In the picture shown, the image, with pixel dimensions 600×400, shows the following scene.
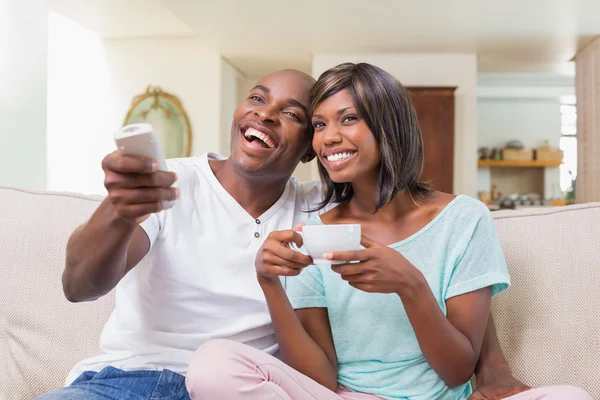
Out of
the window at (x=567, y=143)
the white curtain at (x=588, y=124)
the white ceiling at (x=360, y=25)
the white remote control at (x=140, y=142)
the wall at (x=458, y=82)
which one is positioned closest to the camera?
the white remote control at (x=140, y=142)

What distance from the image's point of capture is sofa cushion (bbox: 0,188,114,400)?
155cm

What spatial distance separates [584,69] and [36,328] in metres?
7.69

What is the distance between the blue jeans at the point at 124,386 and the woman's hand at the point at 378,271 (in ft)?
1.54

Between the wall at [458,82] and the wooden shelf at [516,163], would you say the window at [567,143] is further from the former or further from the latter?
the wall at [458,82]

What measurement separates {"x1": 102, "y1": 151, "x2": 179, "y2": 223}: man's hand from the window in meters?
12.0

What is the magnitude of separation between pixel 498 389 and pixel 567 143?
11797mm

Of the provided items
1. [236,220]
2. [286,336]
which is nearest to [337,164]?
[236,220]

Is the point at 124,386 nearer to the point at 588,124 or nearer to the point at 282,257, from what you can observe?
the point at 282,257

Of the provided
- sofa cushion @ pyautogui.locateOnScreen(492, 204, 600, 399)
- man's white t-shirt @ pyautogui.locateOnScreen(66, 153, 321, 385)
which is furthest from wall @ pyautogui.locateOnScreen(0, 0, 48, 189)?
sofa cushion @ pyautogui.locateOnScreen(492, 204, 600, 399)

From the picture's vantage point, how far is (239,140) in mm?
1578

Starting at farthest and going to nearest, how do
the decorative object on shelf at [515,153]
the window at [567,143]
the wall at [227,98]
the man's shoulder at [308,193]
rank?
the window at [567,143]
the decorative object on shelf at [515,153]
the wall at [227,98]
the man's shoulder at [308,193]

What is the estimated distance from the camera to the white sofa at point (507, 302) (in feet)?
4.82

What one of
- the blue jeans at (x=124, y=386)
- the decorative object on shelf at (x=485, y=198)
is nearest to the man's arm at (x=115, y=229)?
the blue jeans at (x=124, y=386)

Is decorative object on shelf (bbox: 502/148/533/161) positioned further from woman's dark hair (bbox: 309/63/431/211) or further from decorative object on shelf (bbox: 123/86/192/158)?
woman's dark hair (bbox: 309/63/431/211)
